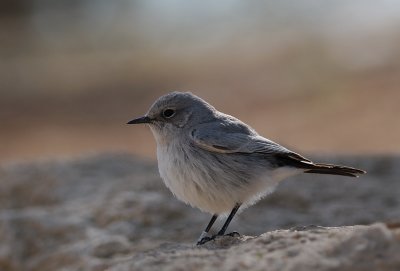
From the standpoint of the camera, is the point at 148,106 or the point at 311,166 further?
the point at 148,106

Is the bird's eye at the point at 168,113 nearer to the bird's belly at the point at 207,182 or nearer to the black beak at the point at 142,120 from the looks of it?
the black beak at the point at 142,120

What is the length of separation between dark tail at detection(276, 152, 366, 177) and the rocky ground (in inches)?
20.5

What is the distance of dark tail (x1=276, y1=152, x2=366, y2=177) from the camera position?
5.78 meters

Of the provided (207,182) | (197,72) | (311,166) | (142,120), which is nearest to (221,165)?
(207,182)

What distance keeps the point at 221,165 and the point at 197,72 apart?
54.8ft

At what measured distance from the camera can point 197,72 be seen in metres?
22.3

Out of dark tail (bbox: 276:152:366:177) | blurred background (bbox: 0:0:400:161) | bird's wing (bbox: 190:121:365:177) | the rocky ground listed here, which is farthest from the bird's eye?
blurred background (bbox: 0:0:400:161)

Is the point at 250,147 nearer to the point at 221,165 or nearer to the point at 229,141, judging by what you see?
the point at 229,141

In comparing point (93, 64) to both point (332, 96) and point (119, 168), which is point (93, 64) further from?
point (119, 168)

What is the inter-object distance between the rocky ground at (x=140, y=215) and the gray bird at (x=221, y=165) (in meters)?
0.49

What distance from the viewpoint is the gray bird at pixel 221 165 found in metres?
5.69

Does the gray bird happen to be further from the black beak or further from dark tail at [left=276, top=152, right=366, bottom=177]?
the black beak

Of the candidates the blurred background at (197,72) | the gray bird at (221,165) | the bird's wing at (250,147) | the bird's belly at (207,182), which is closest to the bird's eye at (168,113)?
the gray bird at (221,165)

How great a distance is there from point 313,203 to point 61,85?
16266 millimetres
